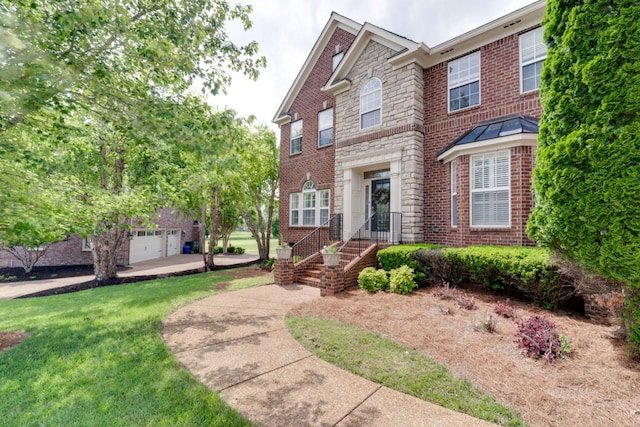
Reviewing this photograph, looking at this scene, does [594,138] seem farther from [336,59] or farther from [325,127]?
[336,59]

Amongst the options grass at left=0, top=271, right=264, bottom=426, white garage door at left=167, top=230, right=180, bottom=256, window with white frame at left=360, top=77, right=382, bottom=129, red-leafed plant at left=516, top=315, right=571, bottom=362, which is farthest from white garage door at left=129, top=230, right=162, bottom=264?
red-leafed plant at left=516, top=315, right=571, bottom=362

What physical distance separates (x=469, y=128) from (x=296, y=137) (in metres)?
7.49

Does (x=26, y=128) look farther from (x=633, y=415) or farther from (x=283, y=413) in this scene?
(x=633, y=415)

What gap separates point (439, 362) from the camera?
3.47 meters

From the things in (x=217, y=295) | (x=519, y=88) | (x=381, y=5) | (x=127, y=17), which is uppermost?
(x=381, y=5)

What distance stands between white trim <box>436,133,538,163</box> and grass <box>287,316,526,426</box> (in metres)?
5.46

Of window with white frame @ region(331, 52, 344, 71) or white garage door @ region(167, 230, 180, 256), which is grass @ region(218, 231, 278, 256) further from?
window with white frame @ region(331, 52, 344, 71)

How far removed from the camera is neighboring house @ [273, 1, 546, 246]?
23.7 ft

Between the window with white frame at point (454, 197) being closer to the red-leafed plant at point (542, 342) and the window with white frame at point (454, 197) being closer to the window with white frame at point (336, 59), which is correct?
the red-leafed plant at point (542, 342)

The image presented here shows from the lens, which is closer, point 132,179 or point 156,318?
point 156,318

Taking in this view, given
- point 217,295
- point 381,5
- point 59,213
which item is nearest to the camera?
point 59,213

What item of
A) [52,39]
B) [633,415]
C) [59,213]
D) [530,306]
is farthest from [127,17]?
[530,306]

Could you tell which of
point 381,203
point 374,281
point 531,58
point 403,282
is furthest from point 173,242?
point 531,58

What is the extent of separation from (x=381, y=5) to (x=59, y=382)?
9.86 metres
